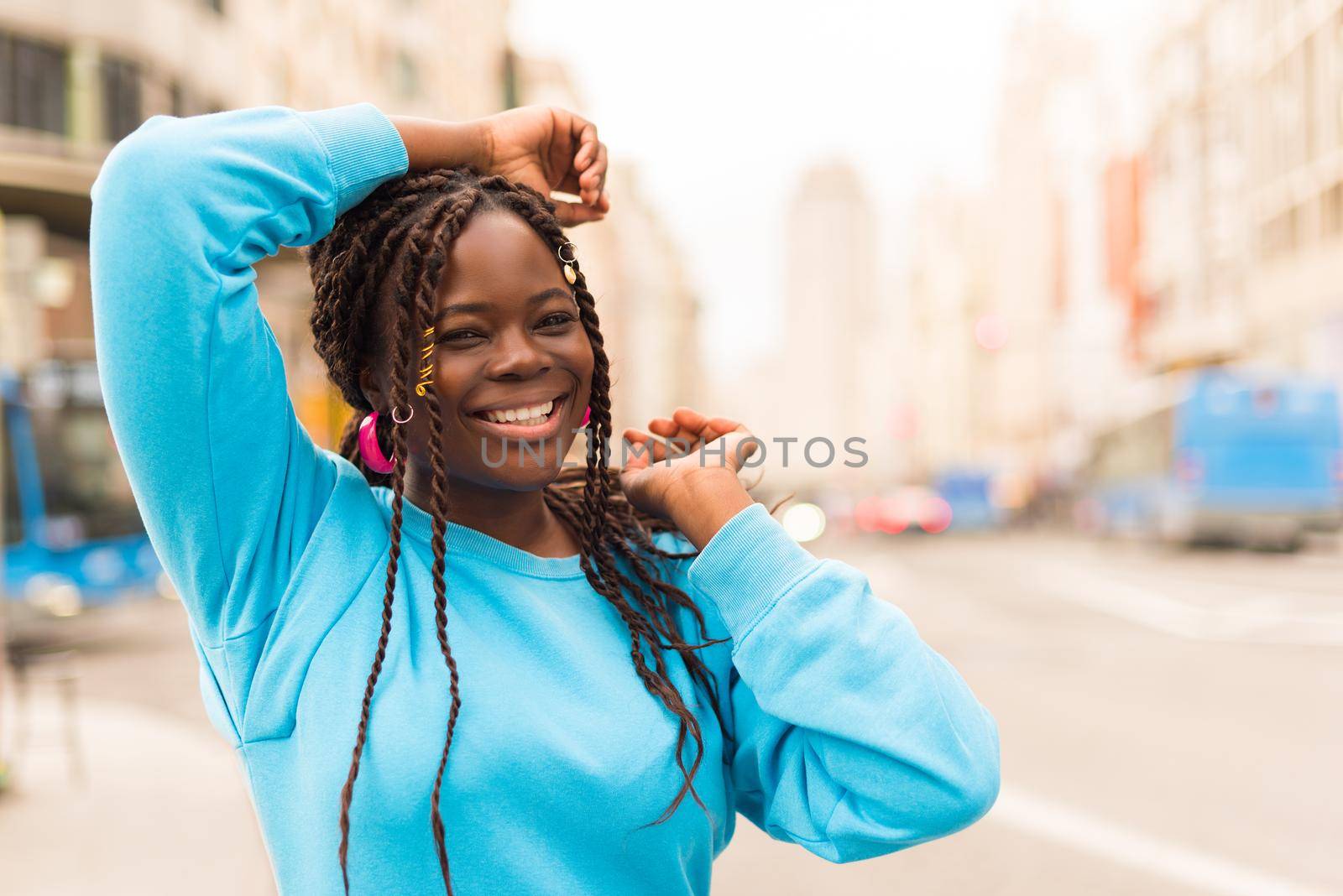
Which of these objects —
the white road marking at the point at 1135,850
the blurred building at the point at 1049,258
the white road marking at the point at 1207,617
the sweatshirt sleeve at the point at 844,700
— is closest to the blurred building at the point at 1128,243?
the blurred building at the point at 1049,258

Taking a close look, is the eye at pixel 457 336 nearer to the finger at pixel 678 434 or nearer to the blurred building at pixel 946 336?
the finger at pixel 678 434

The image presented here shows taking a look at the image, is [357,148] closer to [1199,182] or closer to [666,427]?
[666,427]

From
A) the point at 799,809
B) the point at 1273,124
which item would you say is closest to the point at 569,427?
the point at 799,809

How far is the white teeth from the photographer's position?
5.65 ft

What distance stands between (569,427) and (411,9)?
35.4 metres

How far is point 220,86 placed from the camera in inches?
933

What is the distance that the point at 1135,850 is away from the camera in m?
5.15

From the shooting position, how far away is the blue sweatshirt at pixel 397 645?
1504mm

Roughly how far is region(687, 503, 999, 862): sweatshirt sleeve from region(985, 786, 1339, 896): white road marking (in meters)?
3.57

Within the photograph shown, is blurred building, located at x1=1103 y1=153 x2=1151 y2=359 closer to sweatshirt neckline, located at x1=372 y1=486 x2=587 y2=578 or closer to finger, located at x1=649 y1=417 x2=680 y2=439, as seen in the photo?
finger, located at x1=649 y1=417 x2=680 y2=439

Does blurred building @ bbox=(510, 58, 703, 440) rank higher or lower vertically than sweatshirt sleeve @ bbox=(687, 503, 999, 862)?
higher

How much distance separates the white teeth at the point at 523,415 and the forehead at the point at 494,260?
159 millimetres

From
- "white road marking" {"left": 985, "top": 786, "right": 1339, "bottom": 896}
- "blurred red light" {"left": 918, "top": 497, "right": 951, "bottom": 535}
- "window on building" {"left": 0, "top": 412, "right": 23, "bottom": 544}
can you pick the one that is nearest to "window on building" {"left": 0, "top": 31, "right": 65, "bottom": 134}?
"window on building" {"left": 0, "top": 412, "right": 23, "bottom": 544}

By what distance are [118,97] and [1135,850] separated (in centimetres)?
2037
